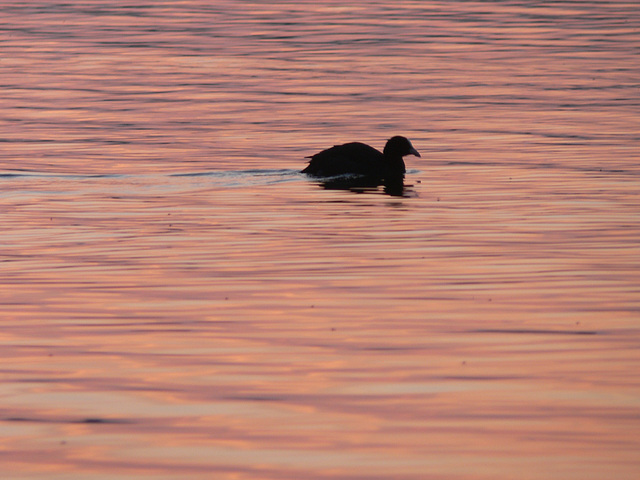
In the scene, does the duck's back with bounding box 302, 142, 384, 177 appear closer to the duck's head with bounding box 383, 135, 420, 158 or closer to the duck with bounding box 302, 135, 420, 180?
the duck with bounding box 302, 135, 420, 180

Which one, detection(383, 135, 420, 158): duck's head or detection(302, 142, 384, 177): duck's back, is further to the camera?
detection(383, 135, 420, 158): duck's head

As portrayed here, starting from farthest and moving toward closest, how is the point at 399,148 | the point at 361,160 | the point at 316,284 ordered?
1. the point at 399,148
2. the point at 361,160
3. the point at 316,284

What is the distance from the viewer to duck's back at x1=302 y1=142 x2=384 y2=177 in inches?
807

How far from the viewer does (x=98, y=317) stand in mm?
11438

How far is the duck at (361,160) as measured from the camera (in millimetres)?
20516

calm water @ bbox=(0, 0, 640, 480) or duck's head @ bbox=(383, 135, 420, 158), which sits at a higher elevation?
duck's head @ bbox=(383, 135, 420, 158)

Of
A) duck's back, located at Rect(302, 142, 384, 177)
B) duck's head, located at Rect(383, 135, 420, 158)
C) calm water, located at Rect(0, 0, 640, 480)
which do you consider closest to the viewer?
calm water, located at Rect(0, 0, 640, 480)

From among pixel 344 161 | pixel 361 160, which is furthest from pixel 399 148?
pixel 344 161

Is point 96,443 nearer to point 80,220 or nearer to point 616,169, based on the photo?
point 80,220

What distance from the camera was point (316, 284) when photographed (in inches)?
504

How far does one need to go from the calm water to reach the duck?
418mm

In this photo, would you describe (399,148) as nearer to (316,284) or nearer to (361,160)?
(361,160)

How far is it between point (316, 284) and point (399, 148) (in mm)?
8802

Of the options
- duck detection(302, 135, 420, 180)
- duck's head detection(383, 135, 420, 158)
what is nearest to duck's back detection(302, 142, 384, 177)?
duck detection(302, 135, 420, 180)
